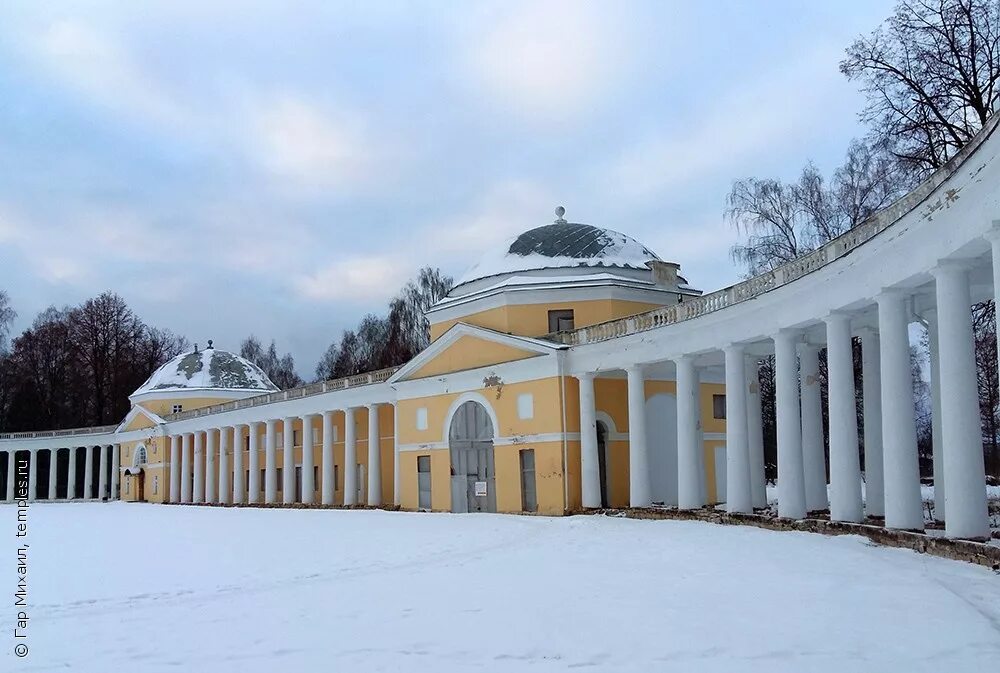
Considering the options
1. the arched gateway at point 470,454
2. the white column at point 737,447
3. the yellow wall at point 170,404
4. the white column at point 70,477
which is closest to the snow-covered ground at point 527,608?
the white column at point 737,447

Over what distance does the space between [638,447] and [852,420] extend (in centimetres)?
881

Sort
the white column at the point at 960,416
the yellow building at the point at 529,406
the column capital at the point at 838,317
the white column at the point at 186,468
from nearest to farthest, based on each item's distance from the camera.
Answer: the white column at the point at 960,416
the column capital at the point at 838,317
the yellow building at the point at 529,406
the white column at the point at 186,468

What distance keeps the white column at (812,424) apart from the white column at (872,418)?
4.75 ft

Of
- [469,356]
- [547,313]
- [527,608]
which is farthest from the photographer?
[469,356]

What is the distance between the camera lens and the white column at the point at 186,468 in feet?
182

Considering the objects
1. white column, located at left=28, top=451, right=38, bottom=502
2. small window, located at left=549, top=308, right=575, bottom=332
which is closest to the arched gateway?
small window, located at left=549, top=308, right=575, bottom=332

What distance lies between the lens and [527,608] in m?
10.1

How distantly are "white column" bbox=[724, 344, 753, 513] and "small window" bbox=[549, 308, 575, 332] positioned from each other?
994cm

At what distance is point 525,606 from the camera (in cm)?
1029

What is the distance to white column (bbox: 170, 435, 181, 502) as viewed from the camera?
5725 cm

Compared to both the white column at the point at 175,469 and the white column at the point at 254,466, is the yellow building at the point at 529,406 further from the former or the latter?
the white column at the point at 175,469

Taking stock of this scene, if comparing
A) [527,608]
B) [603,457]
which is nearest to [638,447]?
[603,457]

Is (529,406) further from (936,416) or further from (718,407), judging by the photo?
(936,416)

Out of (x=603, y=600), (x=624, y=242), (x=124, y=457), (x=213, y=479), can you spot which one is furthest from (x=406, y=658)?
(x=124, y=457)
